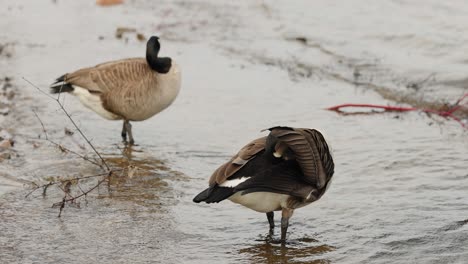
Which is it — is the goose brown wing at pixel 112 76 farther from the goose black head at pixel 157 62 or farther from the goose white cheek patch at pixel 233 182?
the goose white cheek patch at pixel 233 182

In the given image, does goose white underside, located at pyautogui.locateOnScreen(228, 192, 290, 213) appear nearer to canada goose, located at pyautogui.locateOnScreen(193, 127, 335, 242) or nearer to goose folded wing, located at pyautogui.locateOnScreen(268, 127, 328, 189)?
canada goose, located at pyautogui.locateOnScreen(193, 127, 335, 242)

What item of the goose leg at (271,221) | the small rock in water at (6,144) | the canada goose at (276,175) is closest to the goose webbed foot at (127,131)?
the small rock in water at (6,144)

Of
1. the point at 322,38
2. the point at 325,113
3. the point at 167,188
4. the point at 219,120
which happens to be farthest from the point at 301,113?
the point at 322,38

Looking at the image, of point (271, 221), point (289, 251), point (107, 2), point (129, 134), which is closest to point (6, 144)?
point (129, 134)

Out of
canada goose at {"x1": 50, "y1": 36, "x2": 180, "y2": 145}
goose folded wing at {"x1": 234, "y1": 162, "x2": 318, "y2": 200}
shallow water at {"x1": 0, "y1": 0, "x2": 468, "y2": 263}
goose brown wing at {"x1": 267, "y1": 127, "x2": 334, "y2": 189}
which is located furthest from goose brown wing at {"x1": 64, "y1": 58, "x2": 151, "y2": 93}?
goose folded wing at {"x1": 234, "y1": 162, "x2": 318, "y2": 200}

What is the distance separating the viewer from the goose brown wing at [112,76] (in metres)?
9.05

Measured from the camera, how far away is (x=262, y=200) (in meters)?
5.76

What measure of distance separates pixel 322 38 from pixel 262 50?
4.65ft

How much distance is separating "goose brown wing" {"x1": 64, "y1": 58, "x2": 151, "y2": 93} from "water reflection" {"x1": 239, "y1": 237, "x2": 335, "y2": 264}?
3.39 metres

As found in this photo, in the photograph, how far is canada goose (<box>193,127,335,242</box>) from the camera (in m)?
5.53

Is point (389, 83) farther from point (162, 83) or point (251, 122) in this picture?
point (162, 83)

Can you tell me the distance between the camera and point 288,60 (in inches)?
538

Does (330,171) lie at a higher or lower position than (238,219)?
higher

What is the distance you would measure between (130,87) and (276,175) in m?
3.72
